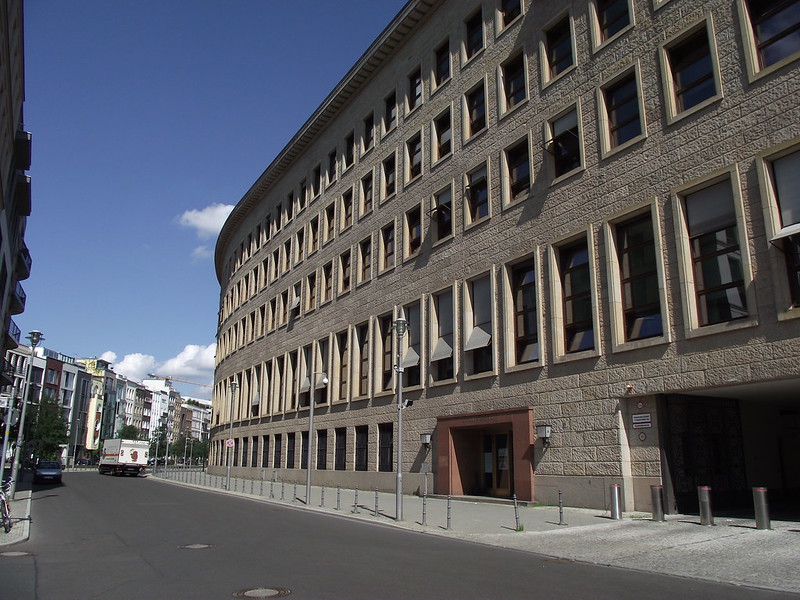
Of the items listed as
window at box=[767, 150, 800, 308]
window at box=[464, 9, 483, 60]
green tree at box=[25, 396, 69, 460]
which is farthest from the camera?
green tree at box=[25, 396, 69, 460]

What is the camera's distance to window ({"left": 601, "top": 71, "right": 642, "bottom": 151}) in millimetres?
19922

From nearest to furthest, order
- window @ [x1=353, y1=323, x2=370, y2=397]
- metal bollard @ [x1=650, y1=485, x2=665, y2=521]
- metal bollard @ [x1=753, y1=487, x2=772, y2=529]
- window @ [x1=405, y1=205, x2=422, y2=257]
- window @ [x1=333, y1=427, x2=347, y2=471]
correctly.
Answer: metal bollard @ [x1=753, y1=487, x2=772, y2=529]
metal bollard @ [x1=650, y1=485, x2=665, y2=521]
window @ [x1=405, y1=205, x2=422, y2=257]
window @ [x1=353, y1=323, x2=370, y2=397]
window @ [x1=333, y1=427, x2=347, y2=471]

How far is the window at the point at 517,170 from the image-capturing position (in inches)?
944

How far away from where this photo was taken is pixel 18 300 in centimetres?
4703

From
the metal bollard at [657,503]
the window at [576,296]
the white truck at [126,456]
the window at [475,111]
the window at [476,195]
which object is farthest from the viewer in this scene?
the white truck at [126,456]

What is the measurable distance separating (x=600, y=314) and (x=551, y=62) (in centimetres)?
1011

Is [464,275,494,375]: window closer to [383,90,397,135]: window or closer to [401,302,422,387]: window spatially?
[401,302,422,387]: window

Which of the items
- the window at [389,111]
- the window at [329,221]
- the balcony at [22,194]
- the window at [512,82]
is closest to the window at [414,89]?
the window at [389,111]

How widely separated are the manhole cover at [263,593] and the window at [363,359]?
2484 cm

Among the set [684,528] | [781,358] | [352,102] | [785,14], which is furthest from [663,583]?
[352,102]

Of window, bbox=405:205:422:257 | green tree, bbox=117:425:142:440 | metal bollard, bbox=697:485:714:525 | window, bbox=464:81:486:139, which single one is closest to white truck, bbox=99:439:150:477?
window, bbox=405:205:422:257

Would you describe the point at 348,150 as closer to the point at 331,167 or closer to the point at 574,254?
the point at 331,167

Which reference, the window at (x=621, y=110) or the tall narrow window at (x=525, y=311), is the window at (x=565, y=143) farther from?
the tall narrow window at (x=525, y=311)

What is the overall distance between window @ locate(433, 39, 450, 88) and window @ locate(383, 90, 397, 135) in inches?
154
